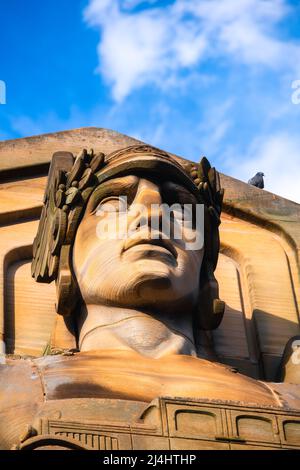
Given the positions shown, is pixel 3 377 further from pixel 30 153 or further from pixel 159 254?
pixel 30 153

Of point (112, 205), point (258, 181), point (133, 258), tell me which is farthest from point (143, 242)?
point (258, 181)

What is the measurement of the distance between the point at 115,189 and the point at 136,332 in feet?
4.36

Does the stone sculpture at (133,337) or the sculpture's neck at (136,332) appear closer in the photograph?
the stone sculpture at (133,337)

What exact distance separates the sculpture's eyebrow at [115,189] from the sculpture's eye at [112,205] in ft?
0.11

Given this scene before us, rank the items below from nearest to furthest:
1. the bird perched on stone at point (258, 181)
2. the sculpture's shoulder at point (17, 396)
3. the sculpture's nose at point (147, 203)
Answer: the sculpture's shoulder at point (17, 396) → the sculpture's nose at point (147, 203) → the bird perched on stone at point (258, 181)

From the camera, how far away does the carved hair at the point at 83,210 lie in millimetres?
11820

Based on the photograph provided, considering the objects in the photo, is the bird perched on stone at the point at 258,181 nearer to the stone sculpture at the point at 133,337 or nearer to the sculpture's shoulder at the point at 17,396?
the stone sculpture at the point at 133,337

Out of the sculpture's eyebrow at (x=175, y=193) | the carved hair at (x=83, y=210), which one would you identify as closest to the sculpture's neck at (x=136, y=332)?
the carved hair at (x=83, y=210)

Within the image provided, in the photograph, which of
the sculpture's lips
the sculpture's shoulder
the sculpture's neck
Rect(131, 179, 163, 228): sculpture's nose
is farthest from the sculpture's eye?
the sculpture's shoulder

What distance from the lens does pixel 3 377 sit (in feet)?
33.7

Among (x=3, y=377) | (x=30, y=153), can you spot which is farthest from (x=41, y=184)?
(x=3, y=377)

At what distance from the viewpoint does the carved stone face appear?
36.6 feet
